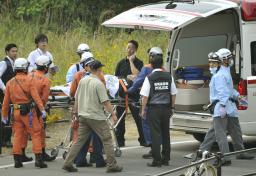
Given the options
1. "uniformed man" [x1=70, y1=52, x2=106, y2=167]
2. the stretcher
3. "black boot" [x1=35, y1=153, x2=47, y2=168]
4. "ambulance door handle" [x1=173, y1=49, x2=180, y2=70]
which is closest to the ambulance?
"ambulance door handle" [x1=173, y1=49, x2=180, y2=70]

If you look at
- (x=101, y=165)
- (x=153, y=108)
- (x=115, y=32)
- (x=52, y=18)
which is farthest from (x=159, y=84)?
(x=52, y=18)

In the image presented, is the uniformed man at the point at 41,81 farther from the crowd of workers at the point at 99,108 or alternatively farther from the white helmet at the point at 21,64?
the white helmet at the point at 21,64

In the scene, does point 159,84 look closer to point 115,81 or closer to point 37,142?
point 115,81

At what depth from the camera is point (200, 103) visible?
1412 cm

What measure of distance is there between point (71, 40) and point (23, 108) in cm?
961

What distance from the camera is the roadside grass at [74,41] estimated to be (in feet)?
67.1

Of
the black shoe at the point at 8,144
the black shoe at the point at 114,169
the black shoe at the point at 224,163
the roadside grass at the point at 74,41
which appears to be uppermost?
the black shoe at the point at 224,163

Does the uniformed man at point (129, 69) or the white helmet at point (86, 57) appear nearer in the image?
the white helmet at point (86, 57)

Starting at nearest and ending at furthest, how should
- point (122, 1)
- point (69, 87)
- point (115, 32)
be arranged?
point (69, 87) → point (115, 32) → point (122, 1)

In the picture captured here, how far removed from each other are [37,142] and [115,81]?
1643 millimetres

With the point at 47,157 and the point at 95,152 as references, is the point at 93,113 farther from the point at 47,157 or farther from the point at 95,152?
the point at 47,157

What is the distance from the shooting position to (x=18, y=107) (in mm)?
12523

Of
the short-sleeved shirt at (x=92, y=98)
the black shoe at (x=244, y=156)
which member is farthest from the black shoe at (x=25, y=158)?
the black shoe at (x=244, y=156)

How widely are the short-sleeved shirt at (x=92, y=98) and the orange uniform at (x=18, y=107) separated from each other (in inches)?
29.0
